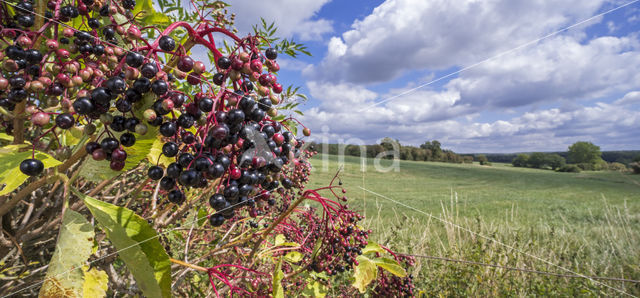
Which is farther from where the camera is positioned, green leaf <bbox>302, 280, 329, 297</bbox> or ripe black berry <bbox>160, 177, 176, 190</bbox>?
green leaf <bbox>302, 280, 329, 297</bbox>

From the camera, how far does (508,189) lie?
9.86 ft

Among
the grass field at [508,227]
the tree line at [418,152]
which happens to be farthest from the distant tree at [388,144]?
the grass field at [508,227]

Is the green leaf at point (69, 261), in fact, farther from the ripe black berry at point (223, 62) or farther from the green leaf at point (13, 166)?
the ripe black berry at point (223, 62)

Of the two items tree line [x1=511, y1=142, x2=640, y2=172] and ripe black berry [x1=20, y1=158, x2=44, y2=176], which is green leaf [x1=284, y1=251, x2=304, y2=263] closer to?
ripe black berry [x1=20, y1=158, x2=44, y2=176]

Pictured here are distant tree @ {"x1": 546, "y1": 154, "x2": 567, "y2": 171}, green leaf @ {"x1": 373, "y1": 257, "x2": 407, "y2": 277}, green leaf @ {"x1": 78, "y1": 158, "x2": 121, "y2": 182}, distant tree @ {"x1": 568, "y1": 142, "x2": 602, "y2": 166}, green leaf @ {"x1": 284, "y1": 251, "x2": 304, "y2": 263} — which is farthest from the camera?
distant tree @ {"x1": 546, "y1": 154, "x2": 567, "y2": 171}

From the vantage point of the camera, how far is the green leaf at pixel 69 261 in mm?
357

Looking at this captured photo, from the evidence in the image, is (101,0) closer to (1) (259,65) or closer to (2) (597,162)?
(1) (259,65)

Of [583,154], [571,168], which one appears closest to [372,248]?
[583,154]

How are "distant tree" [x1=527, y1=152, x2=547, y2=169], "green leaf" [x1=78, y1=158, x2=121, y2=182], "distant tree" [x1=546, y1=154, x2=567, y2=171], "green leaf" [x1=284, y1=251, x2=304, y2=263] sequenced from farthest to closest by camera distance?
"distant tree" [x1=527, y1=152, x2=547, y2=169] < "distant tree" [x1=546, y1=154, x2=567, y2=171] < "green leaf" [x1=284, y1=251, x2=304, y2=263] < "green leaf" [x1=78, y1=158, x2=121, y2=182]

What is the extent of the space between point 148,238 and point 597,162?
104 inches

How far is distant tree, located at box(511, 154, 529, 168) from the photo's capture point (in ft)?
9.23

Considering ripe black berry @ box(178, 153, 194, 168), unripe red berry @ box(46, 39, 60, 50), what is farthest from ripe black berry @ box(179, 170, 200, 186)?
unripe red berry @ box(46, 39, 60, 50)

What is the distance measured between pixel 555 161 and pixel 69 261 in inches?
123

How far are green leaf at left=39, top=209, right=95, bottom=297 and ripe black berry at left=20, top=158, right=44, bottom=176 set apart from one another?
0.07m
